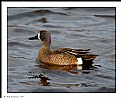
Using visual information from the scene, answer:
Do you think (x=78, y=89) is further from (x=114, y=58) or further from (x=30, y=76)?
(x=114, y=58)

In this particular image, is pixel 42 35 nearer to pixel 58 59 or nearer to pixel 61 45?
pixel 61 45

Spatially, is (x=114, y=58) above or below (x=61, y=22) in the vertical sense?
below

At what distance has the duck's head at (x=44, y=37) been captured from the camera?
30.4ft

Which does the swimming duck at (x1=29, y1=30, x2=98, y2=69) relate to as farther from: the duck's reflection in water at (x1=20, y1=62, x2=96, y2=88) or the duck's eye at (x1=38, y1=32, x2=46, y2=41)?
the duck's eye at (x1=38, y1=32, x2=46, y2=41)

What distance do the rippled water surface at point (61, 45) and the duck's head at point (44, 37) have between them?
29 cm

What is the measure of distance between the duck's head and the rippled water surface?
0.95 ft

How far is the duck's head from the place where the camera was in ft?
30.4

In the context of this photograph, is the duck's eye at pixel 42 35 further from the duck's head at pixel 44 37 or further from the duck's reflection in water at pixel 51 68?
the duck's reflection in water at pixel 51 68

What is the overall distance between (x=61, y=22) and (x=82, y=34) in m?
0.94

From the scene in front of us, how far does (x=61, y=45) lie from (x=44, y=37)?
0.49 meters

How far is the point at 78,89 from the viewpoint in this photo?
24.5 feet

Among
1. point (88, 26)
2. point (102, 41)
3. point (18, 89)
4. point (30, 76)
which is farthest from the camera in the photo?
point (88, 26)

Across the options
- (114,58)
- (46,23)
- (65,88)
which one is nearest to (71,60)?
(114,58)

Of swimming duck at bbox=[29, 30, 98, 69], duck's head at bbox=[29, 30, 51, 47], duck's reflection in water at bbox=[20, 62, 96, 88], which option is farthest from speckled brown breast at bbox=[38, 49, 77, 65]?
duck's head at bbox=[29, 30, 51, 47]
